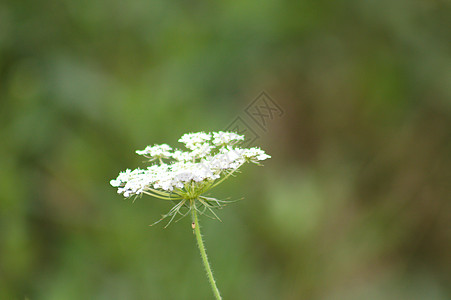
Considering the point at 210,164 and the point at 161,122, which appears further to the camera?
the point at 161,122

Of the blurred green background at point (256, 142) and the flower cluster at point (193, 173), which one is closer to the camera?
the flower cluster at point (193, 173)

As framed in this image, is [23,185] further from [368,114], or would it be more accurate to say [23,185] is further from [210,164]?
[368,114]

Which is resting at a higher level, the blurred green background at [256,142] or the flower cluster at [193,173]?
the blurred green background at [256,142]

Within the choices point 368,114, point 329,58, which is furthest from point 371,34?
point 368,114

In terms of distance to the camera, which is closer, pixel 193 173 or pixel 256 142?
pixel 193 173

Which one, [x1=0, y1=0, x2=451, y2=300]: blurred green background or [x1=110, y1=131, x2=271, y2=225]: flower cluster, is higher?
[x1=0, y1=0, x2=451, y2=300]: blurred green background

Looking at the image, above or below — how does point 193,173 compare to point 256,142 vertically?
below

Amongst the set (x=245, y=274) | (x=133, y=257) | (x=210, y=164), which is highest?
(x=133, y=257)

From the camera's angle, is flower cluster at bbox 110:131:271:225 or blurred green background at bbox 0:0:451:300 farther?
blurred green background at bbox 0:0:451:300
